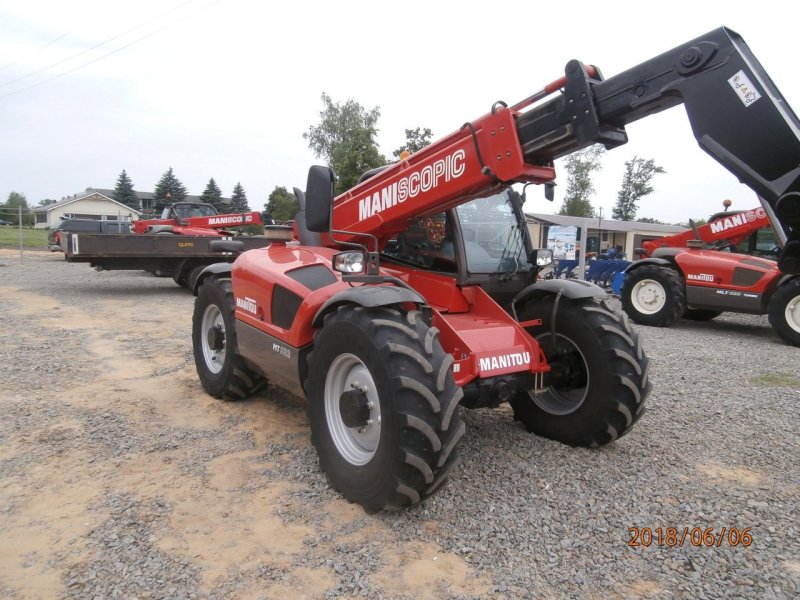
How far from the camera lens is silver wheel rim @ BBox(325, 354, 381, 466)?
3146 millimetres

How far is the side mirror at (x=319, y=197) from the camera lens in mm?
3467

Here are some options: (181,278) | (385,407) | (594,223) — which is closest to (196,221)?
(181,278)

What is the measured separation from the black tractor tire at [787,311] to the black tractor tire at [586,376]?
608 cm

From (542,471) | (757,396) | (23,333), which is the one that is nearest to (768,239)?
(757,396)

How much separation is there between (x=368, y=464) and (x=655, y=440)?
2.40 metres

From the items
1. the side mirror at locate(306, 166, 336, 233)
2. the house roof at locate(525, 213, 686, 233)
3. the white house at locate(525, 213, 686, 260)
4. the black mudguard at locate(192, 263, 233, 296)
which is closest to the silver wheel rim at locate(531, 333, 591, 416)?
the side mirror at locate(306, 166, 336, 233)

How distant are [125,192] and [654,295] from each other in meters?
70.3

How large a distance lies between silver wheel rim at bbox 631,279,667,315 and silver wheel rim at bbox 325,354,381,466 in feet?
26.4

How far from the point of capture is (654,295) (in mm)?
9867

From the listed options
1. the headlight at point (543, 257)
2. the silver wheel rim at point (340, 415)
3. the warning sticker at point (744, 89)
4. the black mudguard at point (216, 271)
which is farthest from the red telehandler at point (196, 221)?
the warning sticker at point (744, 89)

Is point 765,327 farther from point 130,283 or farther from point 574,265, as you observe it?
point 130,283

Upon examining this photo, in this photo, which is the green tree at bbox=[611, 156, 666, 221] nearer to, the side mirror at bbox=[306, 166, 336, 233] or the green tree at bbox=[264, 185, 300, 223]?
the green tree at bbox=[264, 185, 300, 223]

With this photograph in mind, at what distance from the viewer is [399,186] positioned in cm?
363

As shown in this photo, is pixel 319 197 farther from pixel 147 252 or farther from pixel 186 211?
pixel 186 211
